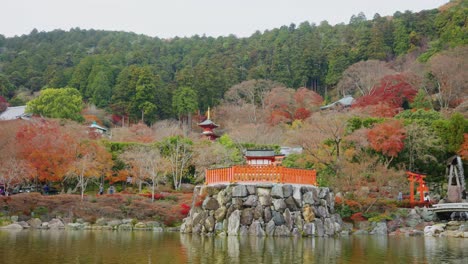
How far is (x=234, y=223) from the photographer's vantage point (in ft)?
65.5

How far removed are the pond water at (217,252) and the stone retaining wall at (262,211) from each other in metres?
1.96

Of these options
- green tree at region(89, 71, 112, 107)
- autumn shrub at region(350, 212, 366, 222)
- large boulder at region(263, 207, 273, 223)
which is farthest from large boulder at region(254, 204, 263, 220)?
green tree at region(89, 71, 112, 107)

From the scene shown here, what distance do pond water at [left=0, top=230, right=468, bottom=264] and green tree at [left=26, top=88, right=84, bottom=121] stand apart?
101 feet

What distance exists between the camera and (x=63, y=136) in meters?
31.9

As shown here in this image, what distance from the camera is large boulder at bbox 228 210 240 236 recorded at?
1986 centimetres

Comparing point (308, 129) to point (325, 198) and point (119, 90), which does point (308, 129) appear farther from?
point (119, 90)

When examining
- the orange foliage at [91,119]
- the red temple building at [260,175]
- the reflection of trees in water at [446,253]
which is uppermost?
the orange foliage at [91,119]

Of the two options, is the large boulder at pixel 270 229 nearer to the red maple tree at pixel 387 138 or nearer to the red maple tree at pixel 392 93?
the red maple tree at pixel 387 138

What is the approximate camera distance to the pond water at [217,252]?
12.3 metres

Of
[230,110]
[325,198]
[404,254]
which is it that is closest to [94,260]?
[404,254]

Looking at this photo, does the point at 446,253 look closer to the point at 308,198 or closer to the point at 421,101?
the point at 308,198

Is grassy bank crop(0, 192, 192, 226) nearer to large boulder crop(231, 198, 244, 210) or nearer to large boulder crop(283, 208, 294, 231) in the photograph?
large boulder crop(231, 198, 244, 210)

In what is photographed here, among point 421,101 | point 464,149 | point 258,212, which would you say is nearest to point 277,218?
point 258,212

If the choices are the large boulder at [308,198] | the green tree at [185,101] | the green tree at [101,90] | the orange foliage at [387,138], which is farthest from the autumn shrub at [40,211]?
the green tree at [101,90]
